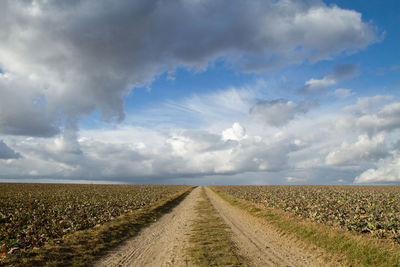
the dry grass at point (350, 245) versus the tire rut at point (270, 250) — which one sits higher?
the dry grass at point (350, 245)

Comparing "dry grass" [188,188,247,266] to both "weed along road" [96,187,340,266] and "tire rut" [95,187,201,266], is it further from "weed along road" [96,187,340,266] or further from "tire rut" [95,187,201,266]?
"tire rut" [95,187,201,266]

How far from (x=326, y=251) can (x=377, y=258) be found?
2.21 m

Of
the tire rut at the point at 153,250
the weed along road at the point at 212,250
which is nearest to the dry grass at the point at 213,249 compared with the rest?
the weed along road at the point at 212,250

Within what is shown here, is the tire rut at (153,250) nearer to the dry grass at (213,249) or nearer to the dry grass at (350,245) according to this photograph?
the dry grass at (213,249)

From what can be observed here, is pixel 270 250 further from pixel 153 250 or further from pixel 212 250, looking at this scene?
pixel 153 250

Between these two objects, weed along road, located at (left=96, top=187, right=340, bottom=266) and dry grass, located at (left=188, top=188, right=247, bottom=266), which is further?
weed along road, located at (left=96, top=187, right=340, bottom=266)

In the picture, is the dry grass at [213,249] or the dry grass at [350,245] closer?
the dry grass at [213,249]

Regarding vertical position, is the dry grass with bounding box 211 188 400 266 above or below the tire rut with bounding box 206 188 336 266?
above

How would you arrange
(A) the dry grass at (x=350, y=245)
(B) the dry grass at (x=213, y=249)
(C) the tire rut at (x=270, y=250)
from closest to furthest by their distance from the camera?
(B) the dry grass at (x=213, y=249), (A) the dry grass at (x=350, y=245), (C) the tire rut at (x=270, y=250)

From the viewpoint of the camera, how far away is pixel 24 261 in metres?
8.88

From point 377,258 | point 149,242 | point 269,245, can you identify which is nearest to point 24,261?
point 149,242

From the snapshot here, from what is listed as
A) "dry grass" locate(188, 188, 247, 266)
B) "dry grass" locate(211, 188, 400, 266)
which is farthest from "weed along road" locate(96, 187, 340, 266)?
"dry grass" locate(211, 188, 400, 266)

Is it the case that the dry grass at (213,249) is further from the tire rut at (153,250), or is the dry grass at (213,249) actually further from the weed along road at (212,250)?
the tire rut at (153,250)

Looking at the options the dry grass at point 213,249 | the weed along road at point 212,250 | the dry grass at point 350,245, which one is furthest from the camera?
the weed along road at point 212,250
